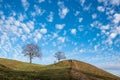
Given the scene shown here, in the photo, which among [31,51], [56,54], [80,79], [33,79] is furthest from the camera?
[56,54]

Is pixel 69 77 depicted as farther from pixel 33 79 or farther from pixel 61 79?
pixel 33 79

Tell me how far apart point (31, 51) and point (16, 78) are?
91.3 meters

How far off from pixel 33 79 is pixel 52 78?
6.05m

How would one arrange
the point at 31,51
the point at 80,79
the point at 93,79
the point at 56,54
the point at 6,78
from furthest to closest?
the point at 56,54, the point at 31,51, the point at 93,79, the point at 80,79, the point at 6,78

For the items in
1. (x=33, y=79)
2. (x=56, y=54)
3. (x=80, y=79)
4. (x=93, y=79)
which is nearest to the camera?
(x=33, y=79)

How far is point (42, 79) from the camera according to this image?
2078 inches

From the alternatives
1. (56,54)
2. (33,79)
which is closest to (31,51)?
(56,54)

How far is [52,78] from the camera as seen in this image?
5578cm

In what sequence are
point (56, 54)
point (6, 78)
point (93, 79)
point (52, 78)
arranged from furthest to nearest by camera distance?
point (56, 54)
point (93, 79)
point (52, 78)
point (6, 78)

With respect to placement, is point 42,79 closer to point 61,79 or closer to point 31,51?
point 61,79

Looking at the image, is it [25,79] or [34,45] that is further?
[34,45]

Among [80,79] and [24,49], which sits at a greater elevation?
[24,49]

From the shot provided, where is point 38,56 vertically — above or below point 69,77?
above

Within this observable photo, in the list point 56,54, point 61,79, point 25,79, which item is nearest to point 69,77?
point 61,79
